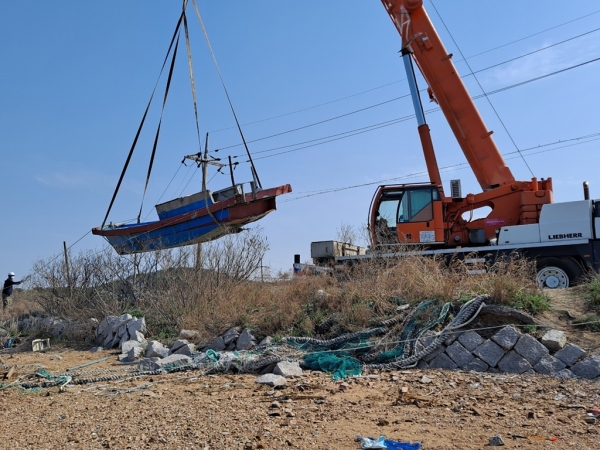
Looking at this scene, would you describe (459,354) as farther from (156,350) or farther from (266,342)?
(156,350)

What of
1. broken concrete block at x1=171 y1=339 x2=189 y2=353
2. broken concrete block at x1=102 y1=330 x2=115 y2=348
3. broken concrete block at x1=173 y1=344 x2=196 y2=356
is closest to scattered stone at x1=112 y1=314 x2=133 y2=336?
broken concrete block at x1=102 y1=330 x2=115 y2=348

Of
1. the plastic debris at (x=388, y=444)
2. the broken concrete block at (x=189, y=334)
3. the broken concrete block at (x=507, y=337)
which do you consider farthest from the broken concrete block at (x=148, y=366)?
the broken concrete block at (x=507, y=337)

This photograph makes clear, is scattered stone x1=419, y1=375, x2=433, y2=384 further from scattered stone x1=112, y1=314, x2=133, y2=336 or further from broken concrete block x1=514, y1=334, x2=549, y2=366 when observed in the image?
scattered stone x1=112, y1=314, x2=133, y2=336

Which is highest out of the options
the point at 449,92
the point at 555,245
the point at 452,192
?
the point at 449,92

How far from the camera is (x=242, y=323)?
10.3 m

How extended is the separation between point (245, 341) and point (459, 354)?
388 cm

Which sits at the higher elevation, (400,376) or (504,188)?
(504,188)

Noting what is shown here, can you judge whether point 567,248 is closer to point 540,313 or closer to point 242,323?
point 540,313

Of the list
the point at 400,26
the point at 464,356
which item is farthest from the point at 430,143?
the point at 464,356

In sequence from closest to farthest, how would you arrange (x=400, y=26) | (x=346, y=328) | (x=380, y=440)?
(x=380, y=440) → (x=346, y=328) → (x=400, y=26)

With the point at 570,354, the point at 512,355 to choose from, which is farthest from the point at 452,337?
the point at 570,354

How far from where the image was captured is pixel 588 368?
634 cm

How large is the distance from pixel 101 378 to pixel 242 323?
3009 mm

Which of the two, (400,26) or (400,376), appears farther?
(400,26)
